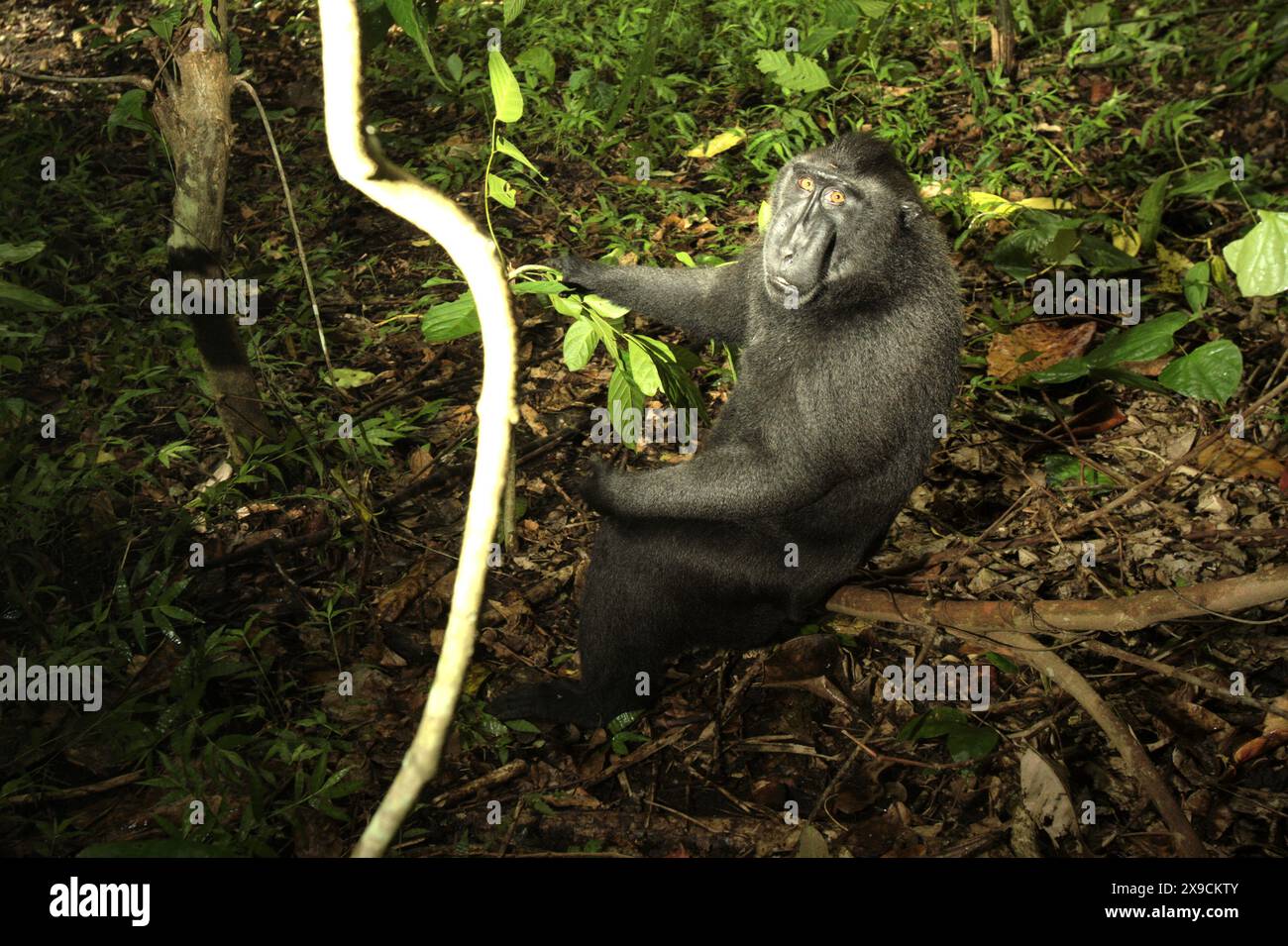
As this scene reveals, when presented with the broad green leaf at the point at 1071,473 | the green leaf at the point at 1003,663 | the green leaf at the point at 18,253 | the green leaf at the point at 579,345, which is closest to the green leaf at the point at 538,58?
the green leaf at the point at 579,345

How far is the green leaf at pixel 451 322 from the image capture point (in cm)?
390

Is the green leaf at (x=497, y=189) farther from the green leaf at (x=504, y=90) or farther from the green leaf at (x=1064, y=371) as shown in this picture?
the green leaf at (x=1064, y=371)

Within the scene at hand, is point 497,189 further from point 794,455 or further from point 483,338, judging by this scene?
point 483,338

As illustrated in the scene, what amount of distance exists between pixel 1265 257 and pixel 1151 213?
2.63 metres

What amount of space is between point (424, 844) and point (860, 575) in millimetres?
2556

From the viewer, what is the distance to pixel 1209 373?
16.0 feet

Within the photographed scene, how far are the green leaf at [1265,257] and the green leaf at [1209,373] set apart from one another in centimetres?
56

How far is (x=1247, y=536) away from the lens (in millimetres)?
5000

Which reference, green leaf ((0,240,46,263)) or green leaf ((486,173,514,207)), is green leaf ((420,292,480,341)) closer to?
green leaf ((486,173,514,207))

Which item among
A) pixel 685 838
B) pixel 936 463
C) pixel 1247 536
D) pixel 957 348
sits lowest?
pixel 685 838

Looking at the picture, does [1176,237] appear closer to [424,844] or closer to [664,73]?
[664,73]

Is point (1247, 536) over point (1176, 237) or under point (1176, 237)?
under
